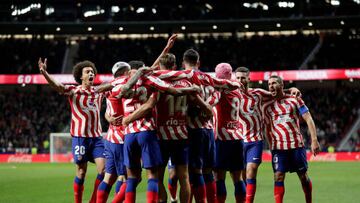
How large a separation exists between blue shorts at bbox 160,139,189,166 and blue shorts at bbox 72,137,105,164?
264cm

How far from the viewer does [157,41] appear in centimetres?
4872

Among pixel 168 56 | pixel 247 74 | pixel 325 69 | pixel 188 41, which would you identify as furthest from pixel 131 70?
pixel 188 41

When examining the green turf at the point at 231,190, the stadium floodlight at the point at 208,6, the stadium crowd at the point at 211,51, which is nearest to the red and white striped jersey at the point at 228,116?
the green turf at the point at 231,190

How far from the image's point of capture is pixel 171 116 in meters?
8.87

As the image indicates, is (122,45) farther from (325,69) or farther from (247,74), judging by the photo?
(247,74)

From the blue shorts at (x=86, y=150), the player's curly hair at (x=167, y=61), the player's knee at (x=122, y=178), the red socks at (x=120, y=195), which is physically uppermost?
the player's curly hair at (x=167, y=61)

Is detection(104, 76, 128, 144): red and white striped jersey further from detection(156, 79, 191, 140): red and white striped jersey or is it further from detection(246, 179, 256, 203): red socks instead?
detection(246, 179, 256, 203): red socks

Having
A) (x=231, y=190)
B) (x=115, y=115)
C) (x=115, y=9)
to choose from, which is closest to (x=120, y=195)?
(x=115, y=115)

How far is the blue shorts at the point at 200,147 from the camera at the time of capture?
9.32 meters

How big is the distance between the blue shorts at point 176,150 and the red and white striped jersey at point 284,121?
8.87ft

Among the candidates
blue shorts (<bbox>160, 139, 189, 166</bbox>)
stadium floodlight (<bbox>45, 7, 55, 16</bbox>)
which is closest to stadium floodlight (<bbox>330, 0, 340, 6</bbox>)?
stadium floodlight (<bbox>45, 7, 55, 16</bbox>)

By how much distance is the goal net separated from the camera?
36.6 m

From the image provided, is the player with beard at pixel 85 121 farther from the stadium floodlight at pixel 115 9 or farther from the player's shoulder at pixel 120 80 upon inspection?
the stadium floodlight at pixel 115 9

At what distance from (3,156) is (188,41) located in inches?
659
